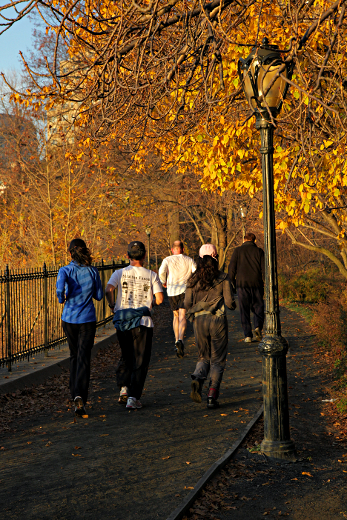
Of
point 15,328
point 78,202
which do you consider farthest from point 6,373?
point 78,202

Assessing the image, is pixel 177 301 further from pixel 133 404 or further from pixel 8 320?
pixel 133 404

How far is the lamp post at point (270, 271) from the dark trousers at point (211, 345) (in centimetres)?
172

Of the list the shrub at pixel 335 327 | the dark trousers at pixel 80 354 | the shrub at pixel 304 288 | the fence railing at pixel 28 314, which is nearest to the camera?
Result: the dark trousers at pixel 80 354

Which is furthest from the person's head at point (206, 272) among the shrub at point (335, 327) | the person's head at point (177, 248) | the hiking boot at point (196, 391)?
the person's head at point (177, 248)

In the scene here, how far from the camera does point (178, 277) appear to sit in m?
10.8

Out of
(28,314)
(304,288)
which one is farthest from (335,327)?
(304,288)

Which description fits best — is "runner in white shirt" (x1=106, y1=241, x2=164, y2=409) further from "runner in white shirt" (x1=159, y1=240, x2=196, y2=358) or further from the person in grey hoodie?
"runner in white shirt" (x1=159, y1=240, x2=196, y2=358)

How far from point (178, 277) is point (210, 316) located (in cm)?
364

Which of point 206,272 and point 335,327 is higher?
point 206,272

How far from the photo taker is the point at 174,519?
3.79 meters

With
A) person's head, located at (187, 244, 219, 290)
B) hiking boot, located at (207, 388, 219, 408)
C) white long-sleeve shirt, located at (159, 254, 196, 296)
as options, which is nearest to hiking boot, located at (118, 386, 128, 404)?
hiking boot, located at (207, 388, 219, 408)

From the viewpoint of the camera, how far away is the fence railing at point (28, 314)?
29.1ft

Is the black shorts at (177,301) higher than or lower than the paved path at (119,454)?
higher

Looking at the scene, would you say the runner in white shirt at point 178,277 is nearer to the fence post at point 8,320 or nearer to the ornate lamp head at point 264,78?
the fence post at point 8,320
